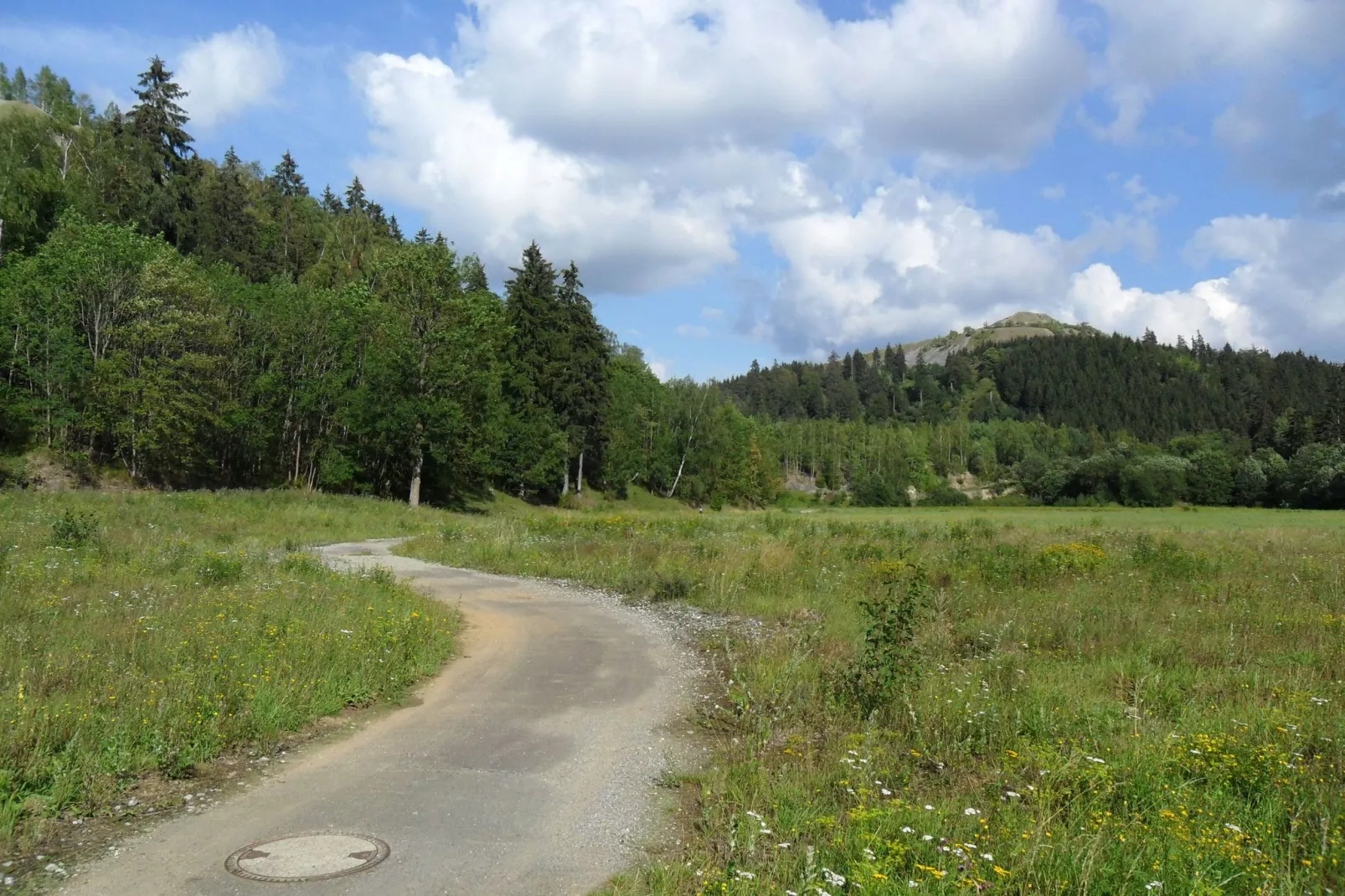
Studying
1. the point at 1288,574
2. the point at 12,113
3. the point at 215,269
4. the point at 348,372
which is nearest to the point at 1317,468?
the point at 1288,574

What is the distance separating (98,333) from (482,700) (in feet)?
149

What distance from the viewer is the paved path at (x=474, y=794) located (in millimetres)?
5012

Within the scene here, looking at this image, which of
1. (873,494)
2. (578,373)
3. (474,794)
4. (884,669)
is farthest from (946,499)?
(474,794)

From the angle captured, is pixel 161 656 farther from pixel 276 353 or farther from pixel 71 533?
pixel 276 353

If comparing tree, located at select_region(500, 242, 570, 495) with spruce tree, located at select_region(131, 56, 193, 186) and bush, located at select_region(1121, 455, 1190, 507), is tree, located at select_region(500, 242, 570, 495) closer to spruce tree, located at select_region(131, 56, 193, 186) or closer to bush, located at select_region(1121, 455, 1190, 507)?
spruce tree, located at select_region(131, 56, 193, 186)

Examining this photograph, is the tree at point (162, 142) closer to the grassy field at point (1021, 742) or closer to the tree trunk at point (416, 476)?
the tree trunk at point (416, 476)

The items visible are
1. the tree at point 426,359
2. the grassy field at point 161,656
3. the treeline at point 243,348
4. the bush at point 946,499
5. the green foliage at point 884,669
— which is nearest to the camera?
the grassy field at point 161,656

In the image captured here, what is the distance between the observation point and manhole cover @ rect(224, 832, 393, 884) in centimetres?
498

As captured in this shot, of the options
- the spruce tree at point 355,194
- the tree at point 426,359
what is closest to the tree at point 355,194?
the spruce tree at point 355,194

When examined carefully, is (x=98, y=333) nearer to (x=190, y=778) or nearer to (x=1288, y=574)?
(x=190, y=778)

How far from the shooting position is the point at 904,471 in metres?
157

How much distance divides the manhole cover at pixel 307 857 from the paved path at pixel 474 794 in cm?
9

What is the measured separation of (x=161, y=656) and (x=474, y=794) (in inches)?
168

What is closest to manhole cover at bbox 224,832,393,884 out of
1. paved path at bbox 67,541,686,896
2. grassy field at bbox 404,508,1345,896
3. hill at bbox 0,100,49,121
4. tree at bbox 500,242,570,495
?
paved path at bbox 67,541,686,896
